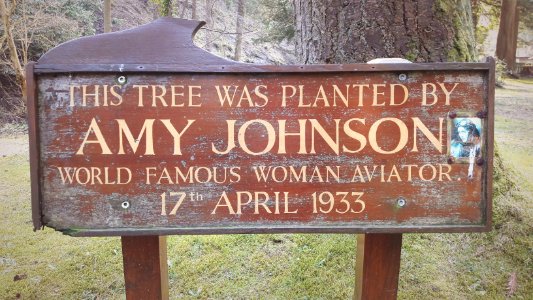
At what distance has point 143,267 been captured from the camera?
5.34 ft

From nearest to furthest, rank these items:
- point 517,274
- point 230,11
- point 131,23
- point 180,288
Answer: point 517,274 < point 180,288 < point 131,23 < point 230,11

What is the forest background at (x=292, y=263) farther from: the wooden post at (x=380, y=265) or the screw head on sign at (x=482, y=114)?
the screw head on sign at (x=482, y=114)

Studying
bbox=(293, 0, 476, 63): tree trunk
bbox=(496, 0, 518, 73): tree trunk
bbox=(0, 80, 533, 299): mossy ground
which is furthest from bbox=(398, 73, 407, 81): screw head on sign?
Result: bbox=(496, 0, 518, 73): tree trunk

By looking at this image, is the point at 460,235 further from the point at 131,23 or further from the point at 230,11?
the point at 230,11

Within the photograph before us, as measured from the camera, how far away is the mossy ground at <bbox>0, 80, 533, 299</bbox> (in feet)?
7.73

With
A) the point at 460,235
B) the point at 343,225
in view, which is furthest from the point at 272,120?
the point at 460,235

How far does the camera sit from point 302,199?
139 cm

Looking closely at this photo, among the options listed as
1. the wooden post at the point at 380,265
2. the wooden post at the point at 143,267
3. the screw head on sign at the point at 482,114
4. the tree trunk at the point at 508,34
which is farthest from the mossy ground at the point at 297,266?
the tree trunk at the point at 508,34

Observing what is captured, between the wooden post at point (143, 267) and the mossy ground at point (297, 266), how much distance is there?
0.84 meters

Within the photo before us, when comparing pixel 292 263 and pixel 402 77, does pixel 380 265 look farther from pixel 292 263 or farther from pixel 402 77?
pixel 292 263

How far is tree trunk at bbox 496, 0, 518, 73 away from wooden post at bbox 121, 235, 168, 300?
12223mm

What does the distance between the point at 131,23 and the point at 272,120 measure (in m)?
17.3

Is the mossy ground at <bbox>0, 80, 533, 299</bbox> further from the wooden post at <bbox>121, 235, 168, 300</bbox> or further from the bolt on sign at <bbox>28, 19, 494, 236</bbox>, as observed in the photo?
the bolt on sign at <bbox>28, 19, 494, 236</bbox>

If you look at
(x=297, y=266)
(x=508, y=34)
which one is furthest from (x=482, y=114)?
(x=508, y=34)
